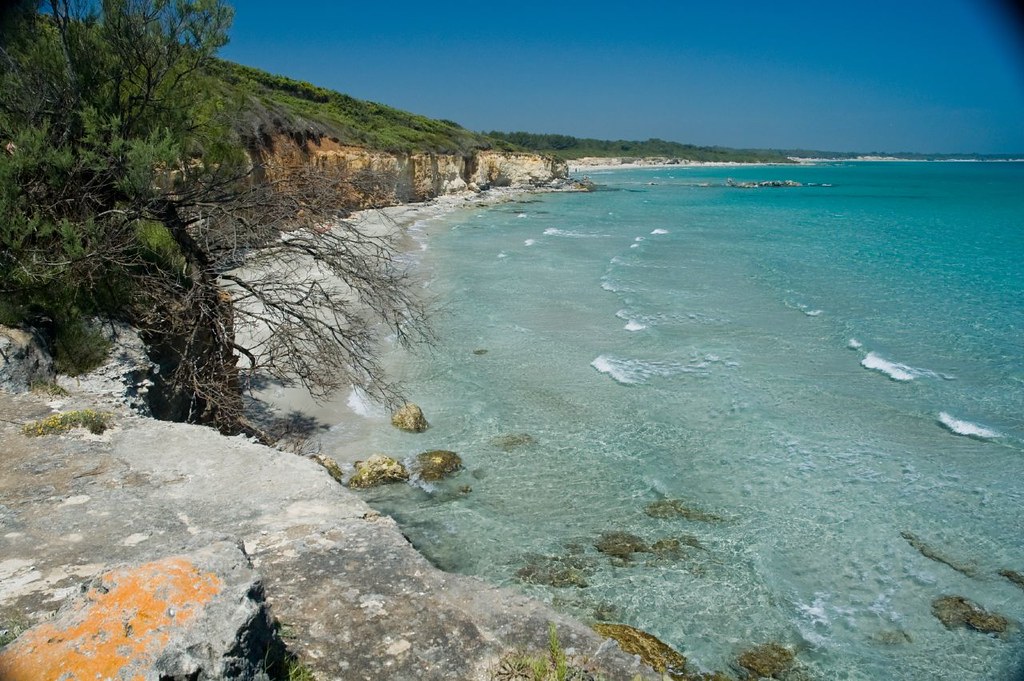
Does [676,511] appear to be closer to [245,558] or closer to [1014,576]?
[1014,576]

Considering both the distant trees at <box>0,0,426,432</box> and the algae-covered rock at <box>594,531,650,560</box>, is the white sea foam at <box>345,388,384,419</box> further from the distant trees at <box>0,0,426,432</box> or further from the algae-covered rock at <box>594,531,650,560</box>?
the algae-covered rock at <box>594,531,650,560</box>

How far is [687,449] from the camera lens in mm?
12625

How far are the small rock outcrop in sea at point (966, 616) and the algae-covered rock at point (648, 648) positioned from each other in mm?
3594

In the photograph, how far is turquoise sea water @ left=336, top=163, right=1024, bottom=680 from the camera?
8.27 meters

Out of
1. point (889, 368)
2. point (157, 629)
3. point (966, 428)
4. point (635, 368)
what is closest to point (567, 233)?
point (635, 368)

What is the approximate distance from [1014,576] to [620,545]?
5.23 m

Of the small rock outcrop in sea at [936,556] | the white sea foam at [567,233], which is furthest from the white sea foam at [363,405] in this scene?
the white sea foam at [567,233]

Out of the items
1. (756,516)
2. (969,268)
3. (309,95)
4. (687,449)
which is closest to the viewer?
A: (756,516)

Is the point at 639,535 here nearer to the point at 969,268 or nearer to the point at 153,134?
the point at 153,134

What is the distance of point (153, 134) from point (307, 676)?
7.70 meters

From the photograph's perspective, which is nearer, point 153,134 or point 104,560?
point 104,560

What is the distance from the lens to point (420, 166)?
58781 millimetres

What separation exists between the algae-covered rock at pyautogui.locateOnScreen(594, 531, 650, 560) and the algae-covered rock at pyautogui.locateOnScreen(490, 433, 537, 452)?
10.9 feet

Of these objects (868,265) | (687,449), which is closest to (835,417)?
(687,449)
